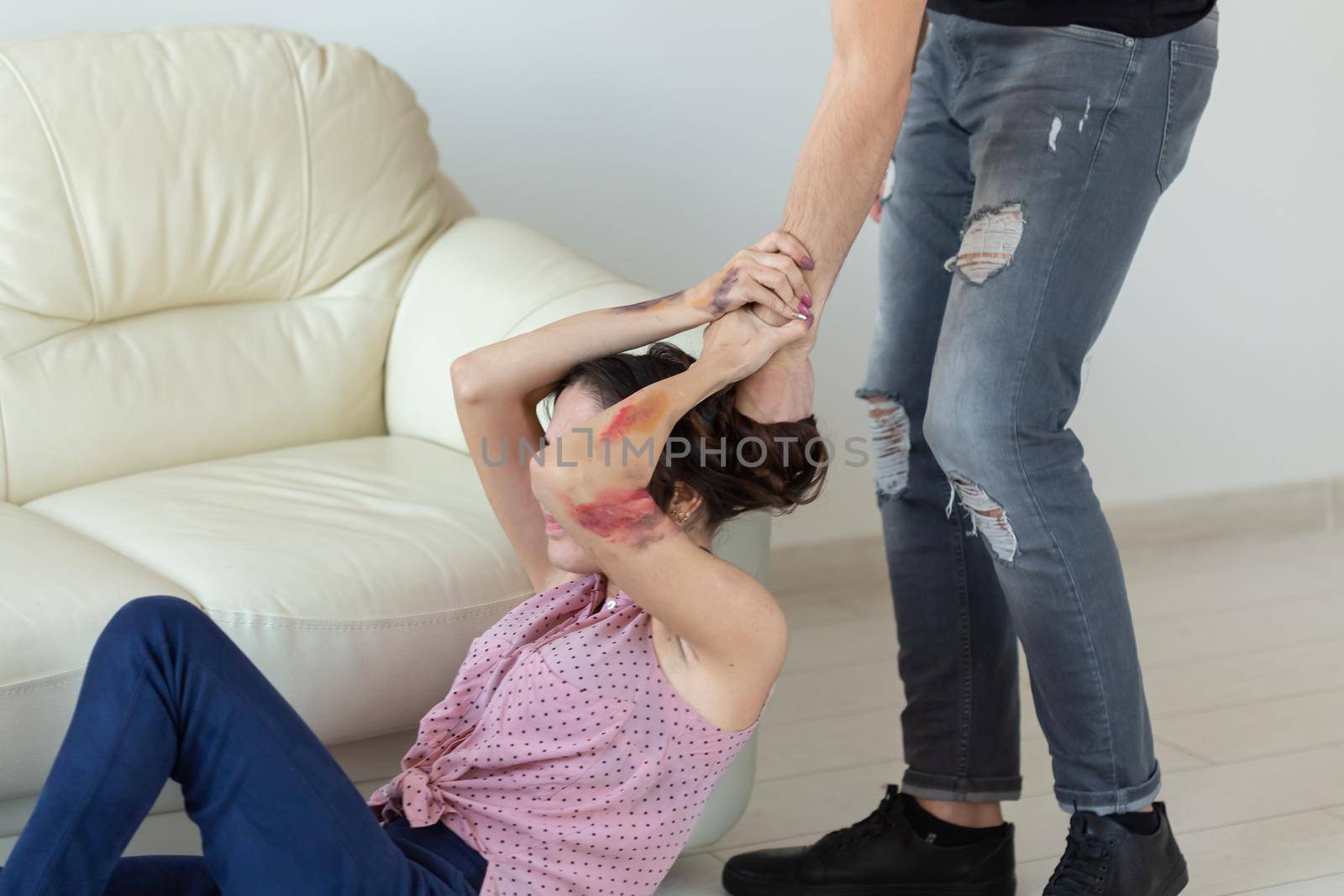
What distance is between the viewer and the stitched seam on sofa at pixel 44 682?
1.32 meters

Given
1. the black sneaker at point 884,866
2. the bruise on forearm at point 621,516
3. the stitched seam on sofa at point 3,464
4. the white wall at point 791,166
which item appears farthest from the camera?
the white wall at point 791,166

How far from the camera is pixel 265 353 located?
6.70ft

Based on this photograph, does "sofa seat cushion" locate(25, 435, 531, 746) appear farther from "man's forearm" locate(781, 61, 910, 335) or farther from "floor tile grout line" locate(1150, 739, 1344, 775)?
"floor tile grout line" locate(1150, 739, 1344, 775)

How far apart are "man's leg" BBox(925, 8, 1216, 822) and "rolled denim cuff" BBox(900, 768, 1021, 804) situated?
167mm

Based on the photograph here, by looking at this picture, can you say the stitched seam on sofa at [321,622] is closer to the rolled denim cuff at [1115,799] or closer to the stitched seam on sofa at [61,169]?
the rolled denim cuff at [1115,799]

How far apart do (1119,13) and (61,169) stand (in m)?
1.40

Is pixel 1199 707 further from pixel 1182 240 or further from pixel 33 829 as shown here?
pixel 33 829

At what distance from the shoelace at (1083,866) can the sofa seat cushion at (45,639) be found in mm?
918

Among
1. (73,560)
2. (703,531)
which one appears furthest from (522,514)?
(73,560)

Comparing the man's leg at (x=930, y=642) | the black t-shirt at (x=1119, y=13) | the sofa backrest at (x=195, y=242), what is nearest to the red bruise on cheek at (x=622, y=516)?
the man's leg at (x=930, y=642)

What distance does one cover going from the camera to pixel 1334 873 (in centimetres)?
159

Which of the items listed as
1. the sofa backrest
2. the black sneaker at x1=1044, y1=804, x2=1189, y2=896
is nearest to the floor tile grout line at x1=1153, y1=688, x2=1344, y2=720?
the black sneaker at x1=1044, y1=804, x2=1189, y2=896

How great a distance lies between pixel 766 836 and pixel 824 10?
1548 millimetres

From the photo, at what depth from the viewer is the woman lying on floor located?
1.09 meters
